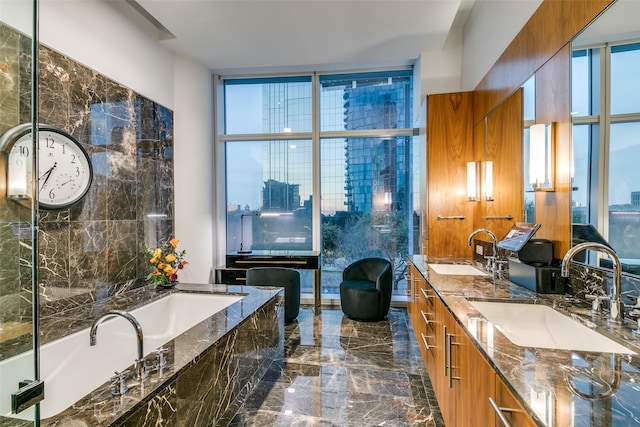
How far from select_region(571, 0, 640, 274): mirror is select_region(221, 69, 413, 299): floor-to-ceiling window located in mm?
2825

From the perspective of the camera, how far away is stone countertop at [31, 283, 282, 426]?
1081mm

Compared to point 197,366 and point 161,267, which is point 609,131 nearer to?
point 197,366

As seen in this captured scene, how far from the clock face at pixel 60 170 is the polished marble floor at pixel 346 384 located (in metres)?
2.02

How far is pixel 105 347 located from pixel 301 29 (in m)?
3.35

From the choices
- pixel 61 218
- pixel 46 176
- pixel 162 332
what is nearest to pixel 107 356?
pixel 162 332

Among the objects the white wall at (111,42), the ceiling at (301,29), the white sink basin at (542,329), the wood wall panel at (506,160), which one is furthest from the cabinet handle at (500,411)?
the white wall at (111,42)

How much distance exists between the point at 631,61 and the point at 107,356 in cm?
333

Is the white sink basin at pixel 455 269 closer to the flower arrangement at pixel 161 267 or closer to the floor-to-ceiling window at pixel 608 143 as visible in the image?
the floor-to-ceiling window at pixel 608 143

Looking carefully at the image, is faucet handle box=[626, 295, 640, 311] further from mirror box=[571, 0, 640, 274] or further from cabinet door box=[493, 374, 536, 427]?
cabinet door box=[493, 374, 536, 427]

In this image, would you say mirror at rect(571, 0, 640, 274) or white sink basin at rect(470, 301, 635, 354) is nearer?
white sink basin at rect(470, 301, 635, 354)

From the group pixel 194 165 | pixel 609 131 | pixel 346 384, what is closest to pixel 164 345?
pixel 346 384

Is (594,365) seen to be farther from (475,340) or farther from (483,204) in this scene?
(483,204)

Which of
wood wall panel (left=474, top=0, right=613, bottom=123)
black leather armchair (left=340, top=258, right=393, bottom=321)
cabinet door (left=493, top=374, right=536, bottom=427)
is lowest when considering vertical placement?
black leather armchair (left=340, top=258, right=393, bottom=321)

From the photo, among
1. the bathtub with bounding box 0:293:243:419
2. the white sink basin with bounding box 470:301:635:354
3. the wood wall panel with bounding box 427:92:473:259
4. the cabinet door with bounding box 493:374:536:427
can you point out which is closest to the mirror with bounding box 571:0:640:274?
the white sink basin with bounding box 470:301:635:354
